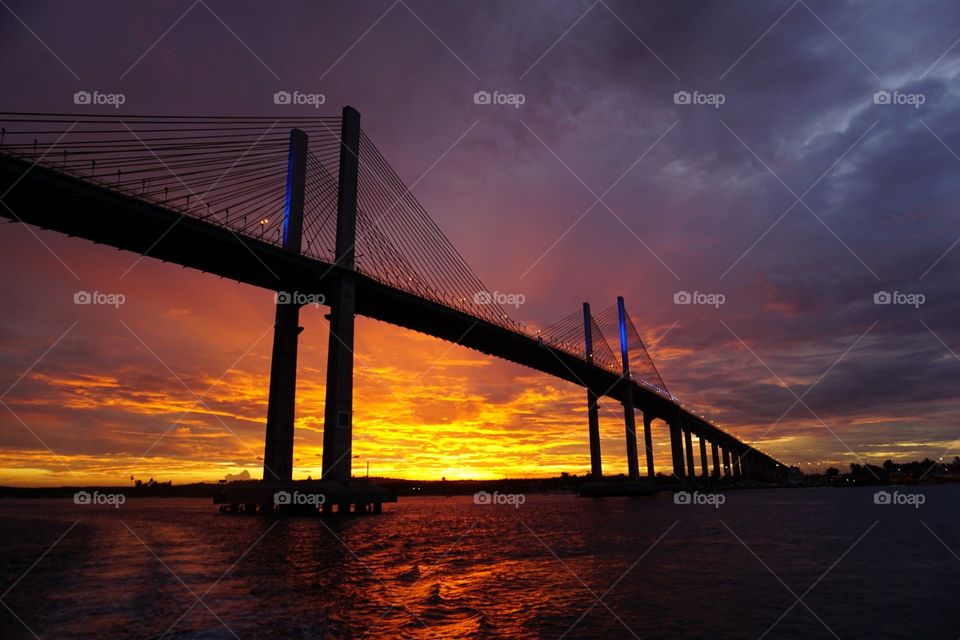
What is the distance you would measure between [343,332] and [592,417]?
56.1 meters

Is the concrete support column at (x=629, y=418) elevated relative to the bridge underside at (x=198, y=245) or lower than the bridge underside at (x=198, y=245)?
lower

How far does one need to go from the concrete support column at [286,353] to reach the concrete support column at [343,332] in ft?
9.16

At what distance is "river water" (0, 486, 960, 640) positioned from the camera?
12945mm

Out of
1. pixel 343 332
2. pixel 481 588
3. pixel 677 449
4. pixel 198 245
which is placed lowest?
pixel 481 588

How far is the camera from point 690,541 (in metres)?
30.2

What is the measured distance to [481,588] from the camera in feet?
58.3

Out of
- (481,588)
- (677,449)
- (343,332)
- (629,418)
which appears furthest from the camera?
(677,449)

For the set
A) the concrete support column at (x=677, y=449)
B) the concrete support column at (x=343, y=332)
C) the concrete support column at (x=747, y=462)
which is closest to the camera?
the concrete support column at (x=343, y=332)

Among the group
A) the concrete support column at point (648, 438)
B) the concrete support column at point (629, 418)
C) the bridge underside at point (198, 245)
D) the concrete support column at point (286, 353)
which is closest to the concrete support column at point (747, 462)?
the concrete support column at point (648, 438)

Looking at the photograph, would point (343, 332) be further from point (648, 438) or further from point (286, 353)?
point (648, 438)

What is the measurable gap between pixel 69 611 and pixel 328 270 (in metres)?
28.8

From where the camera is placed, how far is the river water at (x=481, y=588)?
1295 cm

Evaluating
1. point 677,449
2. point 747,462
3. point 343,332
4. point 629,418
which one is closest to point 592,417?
point 629,418

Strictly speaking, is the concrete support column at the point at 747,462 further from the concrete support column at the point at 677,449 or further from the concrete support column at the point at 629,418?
the concrete support column at the point at 629,418
